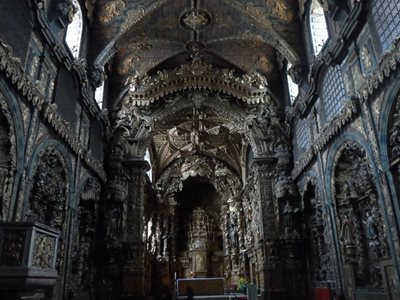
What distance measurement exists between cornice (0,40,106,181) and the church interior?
6 centimetres

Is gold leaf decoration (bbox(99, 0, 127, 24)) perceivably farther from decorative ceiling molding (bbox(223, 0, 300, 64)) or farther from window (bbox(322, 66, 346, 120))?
window (bbox(322, 66, 346, 120))

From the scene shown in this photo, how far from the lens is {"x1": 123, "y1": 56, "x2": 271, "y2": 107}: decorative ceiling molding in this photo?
17.5m

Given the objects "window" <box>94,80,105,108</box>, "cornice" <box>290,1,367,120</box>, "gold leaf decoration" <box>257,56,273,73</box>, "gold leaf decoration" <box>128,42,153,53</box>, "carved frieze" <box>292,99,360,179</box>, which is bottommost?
"carved frieze" <box>292,99,360,179</box>

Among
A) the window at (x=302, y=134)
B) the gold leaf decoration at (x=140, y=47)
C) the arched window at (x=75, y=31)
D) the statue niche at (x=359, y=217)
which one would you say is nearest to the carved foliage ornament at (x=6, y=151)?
the arched window at (x=75, y=31)

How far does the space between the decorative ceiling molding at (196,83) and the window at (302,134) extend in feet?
9.03

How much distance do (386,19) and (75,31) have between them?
10.7 metres

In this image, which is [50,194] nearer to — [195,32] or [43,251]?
[43,251]

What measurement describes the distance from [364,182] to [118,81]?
→ 12666 millimetres

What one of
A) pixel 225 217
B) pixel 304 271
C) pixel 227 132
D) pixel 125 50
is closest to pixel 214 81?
pixel 125 50

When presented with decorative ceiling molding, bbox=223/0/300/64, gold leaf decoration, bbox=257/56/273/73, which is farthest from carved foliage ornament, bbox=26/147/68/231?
gold leaf decoration, bbox=257/56/273/73

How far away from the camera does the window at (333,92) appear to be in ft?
36.3

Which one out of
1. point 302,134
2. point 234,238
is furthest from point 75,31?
point 234,238

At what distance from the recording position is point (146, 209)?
2469cm

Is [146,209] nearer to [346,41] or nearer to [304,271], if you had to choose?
[304,271]
